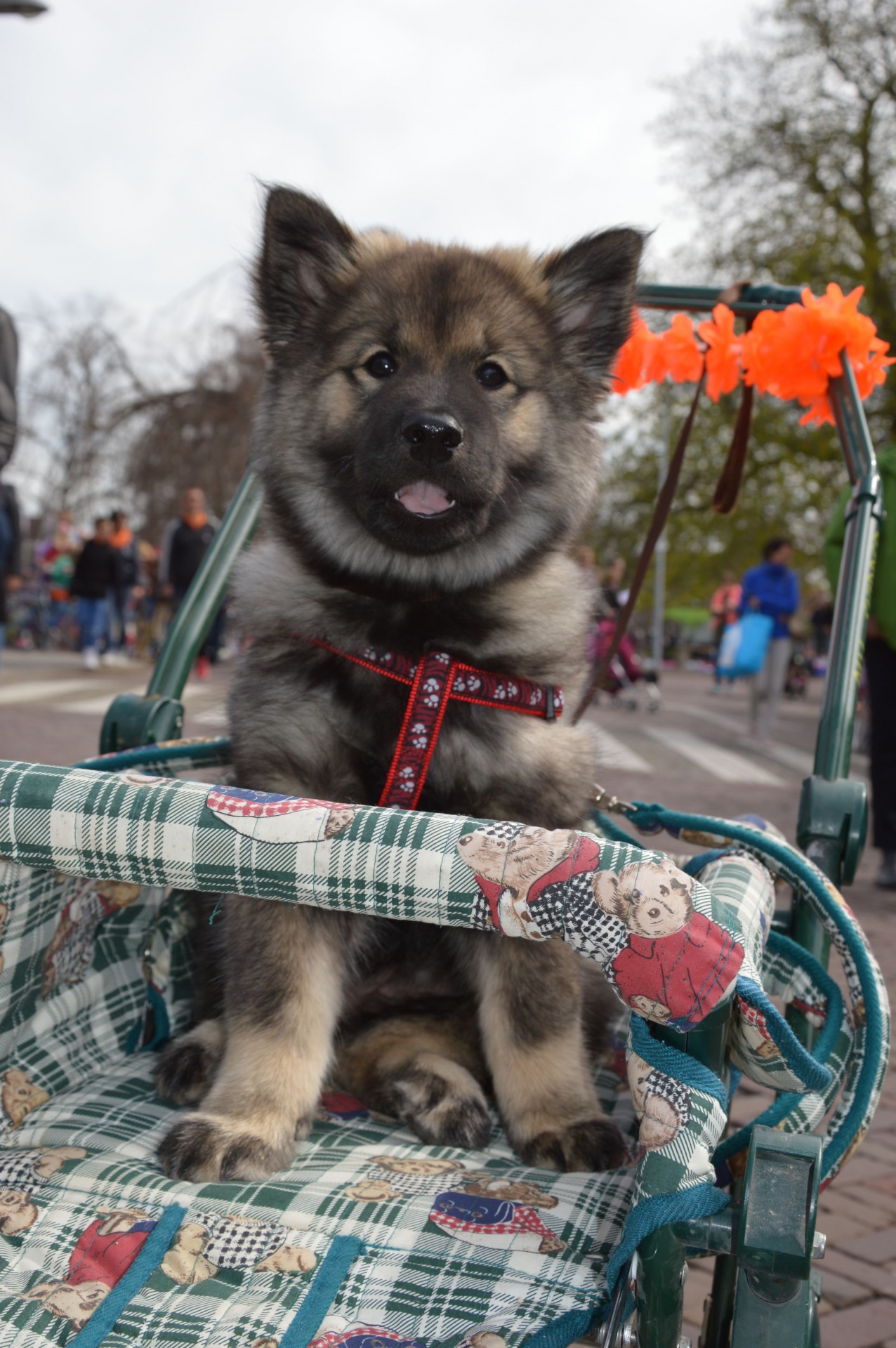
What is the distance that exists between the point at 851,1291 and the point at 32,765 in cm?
223

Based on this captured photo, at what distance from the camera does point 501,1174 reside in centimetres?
175

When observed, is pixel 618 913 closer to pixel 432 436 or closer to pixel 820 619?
pixel 432 436

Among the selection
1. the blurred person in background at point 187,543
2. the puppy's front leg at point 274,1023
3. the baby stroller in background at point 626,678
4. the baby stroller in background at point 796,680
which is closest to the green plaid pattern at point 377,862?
the puppy's front leg at point 274,1023

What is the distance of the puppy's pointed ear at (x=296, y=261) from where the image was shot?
2414 millimetres

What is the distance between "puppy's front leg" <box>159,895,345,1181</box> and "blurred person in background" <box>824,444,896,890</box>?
4686 millimetres

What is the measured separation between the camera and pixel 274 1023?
6.28ft

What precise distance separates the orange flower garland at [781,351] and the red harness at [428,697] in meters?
0.87

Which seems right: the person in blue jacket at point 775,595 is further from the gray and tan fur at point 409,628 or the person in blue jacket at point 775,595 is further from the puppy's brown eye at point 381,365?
the puppy's brown eye at point 381,365

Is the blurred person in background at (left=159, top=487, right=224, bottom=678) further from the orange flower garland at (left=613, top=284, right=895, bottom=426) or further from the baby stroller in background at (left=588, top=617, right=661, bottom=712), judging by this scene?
the orange flower garland at (left=613, top=284, right=895, bottom=426)

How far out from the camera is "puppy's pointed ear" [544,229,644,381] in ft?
8.05

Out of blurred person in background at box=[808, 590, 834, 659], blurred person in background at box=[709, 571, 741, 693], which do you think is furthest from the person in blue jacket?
blurred person in background at box=[709, 571, 741, 693]

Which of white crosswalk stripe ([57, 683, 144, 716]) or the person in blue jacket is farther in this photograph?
the person in blue jacket

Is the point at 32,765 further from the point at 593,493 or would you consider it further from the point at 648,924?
the point at 593,493

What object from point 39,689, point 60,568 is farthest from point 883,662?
point 60,568
